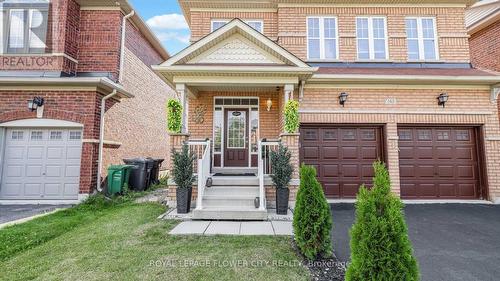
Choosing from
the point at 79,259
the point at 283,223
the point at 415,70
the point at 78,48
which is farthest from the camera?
the point at 78,48

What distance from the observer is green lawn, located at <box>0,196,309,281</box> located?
10.7 feet

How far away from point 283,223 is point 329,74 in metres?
4.86

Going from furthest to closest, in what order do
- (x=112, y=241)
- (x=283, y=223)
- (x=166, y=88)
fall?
(x=166, y=88) < (x=283, y=223) < (x=112, y=241)

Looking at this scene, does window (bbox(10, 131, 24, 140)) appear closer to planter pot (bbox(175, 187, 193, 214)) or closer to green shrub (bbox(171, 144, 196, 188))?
Result: green shrub (bbox(171, 144, 196, 188))

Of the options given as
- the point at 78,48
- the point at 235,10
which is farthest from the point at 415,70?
the point at 78,48

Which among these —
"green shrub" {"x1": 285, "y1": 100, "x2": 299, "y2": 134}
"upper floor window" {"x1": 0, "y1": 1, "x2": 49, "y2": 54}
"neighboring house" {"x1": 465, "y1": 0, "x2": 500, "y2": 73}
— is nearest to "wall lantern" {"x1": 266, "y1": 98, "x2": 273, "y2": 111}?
"green shrub" {"x1": 285, "y1": 100, "x2": 299, "y2": 134}

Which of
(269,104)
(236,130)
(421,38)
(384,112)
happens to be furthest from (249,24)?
(421,38)

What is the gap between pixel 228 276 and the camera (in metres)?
3.19

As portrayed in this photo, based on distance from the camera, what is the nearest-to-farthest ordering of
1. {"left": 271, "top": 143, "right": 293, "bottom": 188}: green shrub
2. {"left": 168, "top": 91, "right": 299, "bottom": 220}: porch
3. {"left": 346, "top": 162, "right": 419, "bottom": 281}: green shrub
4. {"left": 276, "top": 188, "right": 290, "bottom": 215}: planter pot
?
{"left": 346, "top": 162, "right": 419, "bottom": 281}: green shrub < {"left": 276, "top": 188, "right": 290, "bottom": 215}: planter pot < {"left": 271, "top": 143, "right": 293, "bottom": 188}: green shrub < {"left": 168, "top": 91, "right": 299, "bottom": 220}: porch

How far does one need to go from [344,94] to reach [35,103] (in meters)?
9.80

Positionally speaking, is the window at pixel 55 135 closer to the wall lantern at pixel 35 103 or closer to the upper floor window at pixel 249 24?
the wall lantern at pixel 35 103

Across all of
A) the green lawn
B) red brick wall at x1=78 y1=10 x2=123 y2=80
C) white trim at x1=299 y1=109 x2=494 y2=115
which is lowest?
the green lawn

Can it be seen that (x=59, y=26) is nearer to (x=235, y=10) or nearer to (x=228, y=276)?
(x=235, y=10)

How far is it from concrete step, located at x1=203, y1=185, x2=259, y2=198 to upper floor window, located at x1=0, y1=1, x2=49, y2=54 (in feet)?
25.1
